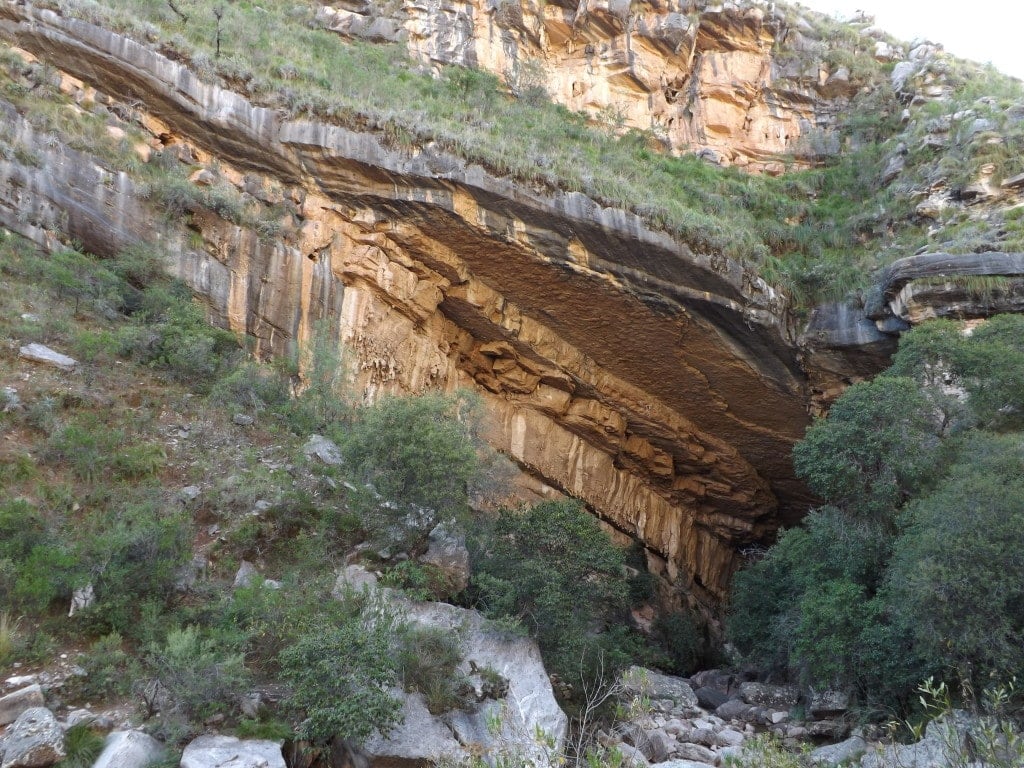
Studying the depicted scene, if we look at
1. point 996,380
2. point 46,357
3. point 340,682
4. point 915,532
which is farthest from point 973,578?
point 46,357

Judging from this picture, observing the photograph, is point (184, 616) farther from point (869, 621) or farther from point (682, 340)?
point (682, 340)

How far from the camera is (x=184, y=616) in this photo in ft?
30.0

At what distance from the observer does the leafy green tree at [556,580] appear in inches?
433

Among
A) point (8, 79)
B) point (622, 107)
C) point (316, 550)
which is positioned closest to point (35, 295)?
point (8, 79)

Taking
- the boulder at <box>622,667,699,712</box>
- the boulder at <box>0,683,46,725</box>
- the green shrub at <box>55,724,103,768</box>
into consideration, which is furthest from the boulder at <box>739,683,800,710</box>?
the boulder at <box>0,683,46,725</box>

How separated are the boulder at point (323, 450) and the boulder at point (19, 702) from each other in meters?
5.83

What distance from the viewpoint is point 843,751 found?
10.0 m

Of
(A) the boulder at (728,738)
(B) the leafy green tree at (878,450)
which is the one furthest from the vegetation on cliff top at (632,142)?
(A) the boulder at (728,738)

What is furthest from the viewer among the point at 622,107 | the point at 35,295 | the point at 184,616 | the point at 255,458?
the point at 622,107

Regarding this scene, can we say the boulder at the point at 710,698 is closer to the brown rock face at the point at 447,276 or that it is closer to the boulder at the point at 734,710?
the boulder at the point at 734,710

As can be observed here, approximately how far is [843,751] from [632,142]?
20284 mm

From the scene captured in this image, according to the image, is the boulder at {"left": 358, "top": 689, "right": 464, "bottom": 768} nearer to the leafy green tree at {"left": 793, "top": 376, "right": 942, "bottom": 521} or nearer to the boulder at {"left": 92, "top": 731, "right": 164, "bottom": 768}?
the boulder at {"left": 92, "top": 731, "right": 164, "bottom": 768}

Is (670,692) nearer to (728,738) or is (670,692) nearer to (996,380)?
(728,738)

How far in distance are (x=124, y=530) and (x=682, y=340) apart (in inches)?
539
